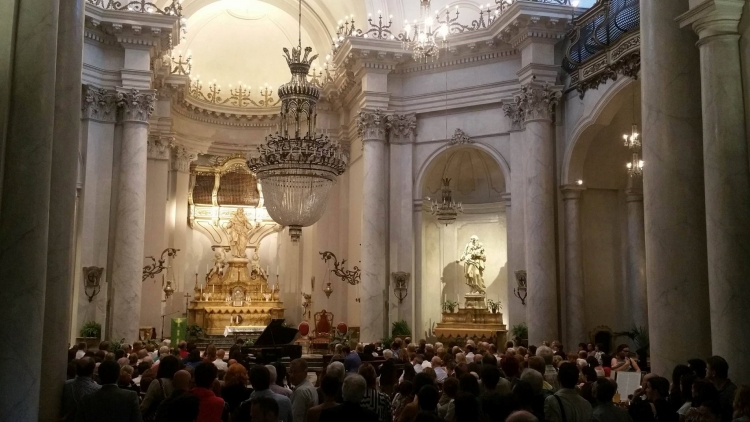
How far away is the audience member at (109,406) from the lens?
4996 millimetres

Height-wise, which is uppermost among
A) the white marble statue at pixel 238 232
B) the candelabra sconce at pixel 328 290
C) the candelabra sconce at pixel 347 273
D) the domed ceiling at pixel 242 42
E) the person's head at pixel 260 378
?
the domed ceiling at pixel 242 42

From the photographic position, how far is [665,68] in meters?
8.54

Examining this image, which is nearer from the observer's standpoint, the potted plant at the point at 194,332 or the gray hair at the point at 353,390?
the gray hair at the point at 353,390

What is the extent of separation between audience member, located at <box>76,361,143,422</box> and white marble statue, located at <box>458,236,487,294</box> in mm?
13879

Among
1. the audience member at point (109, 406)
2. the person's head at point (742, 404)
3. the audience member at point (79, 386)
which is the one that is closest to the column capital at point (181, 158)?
the audience member at point (79, 386)

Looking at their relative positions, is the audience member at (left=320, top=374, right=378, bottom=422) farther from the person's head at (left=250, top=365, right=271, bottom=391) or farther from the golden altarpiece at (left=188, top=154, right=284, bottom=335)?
the golden altarpiece at (left=188, top=154, right=284, bottom=335)

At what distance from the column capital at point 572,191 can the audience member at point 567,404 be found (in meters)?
11.7

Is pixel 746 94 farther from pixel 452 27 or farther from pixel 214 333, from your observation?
pixel 214 333

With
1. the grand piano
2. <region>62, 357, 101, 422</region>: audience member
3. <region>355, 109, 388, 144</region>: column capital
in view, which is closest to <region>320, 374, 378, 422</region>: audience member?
<region>62, 357, 101, 422</region>: audience member

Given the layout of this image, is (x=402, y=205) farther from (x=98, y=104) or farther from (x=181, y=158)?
(x=181, y=158)

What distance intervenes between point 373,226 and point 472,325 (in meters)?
3.45

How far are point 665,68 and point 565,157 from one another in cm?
809

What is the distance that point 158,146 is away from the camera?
67.3 feet

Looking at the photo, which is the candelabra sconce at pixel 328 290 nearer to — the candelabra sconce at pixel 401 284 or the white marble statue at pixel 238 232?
the candelabra sconce at pixel 401 284
